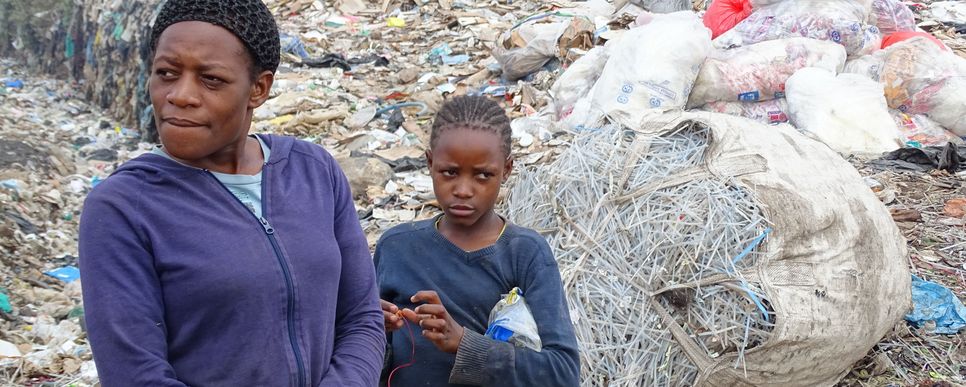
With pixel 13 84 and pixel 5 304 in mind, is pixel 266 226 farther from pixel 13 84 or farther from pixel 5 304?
pixel 13 84

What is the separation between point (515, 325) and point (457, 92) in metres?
5.54

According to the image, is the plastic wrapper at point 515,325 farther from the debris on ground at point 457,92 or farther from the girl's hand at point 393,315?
the debris on ground at point 457,92

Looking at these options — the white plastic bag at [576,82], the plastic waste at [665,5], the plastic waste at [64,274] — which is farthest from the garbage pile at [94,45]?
the plastic waste at [665,5]

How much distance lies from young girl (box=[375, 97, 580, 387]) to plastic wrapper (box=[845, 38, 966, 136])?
13.7 ft

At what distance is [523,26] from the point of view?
7336mm

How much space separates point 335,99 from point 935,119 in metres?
4.43

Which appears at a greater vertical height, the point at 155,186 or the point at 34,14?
the point at 155,186

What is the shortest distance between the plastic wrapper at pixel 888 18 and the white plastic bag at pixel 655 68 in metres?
1.65

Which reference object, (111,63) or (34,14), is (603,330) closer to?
(111,63)

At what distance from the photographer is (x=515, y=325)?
1704 mm

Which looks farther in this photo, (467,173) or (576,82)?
(576,82)

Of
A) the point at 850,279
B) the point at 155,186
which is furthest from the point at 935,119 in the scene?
the point at 155,186

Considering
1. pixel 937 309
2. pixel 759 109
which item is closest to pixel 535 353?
pixel 937 309

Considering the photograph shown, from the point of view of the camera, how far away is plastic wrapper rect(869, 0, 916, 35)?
19.6 ft
